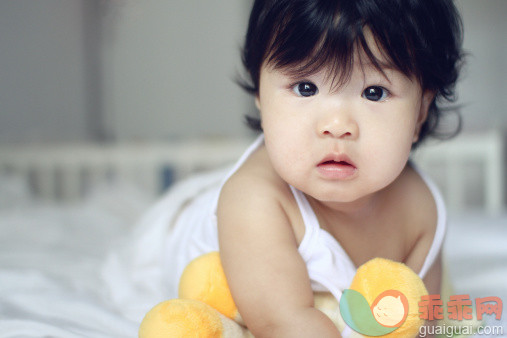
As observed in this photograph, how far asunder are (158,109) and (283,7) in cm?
229

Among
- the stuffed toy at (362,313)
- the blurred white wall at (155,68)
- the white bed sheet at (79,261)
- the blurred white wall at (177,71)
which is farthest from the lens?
the blurred white wall at (177,71)

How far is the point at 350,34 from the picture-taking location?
50cm

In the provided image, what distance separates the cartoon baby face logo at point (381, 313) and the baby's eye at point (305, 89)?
8.5 inches

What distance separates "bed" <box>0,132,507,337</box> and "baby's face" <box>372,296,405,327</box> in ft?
1.05

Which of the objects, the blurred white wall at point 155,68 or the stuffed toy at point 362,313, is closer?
the stuffed toy at point 362,313

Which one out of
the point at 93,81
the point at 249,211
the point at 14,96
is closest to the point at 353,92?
the point at 249,211

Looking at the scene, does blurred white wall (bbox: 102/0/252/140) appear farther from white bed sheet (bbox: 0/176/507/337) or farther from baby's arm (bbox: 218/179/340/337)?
baby's arm (bbox: 218/179/340/337)

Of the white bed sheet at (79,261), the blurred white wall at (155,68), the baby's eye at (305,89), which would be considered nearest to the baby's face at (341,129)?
the baby's eye at (305,89)

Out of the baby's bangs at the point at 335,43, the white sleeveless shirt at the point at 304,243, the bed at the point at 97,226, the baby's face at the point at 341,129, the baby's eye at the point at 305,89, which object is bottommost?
the bed at the point at 97,226

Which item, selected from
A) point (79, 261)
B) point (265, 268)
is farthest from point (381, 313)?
point (79, 261)

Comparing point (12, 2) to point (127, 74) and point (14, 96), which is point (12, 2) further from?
point (127, 74)

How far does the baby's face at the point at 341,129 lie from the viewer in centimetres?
50

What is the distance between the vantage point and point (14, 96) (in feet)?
6.44

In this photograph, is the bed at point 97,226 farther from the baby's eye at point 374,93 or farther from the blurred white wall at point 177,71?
the blurred white wall at point 177,71
